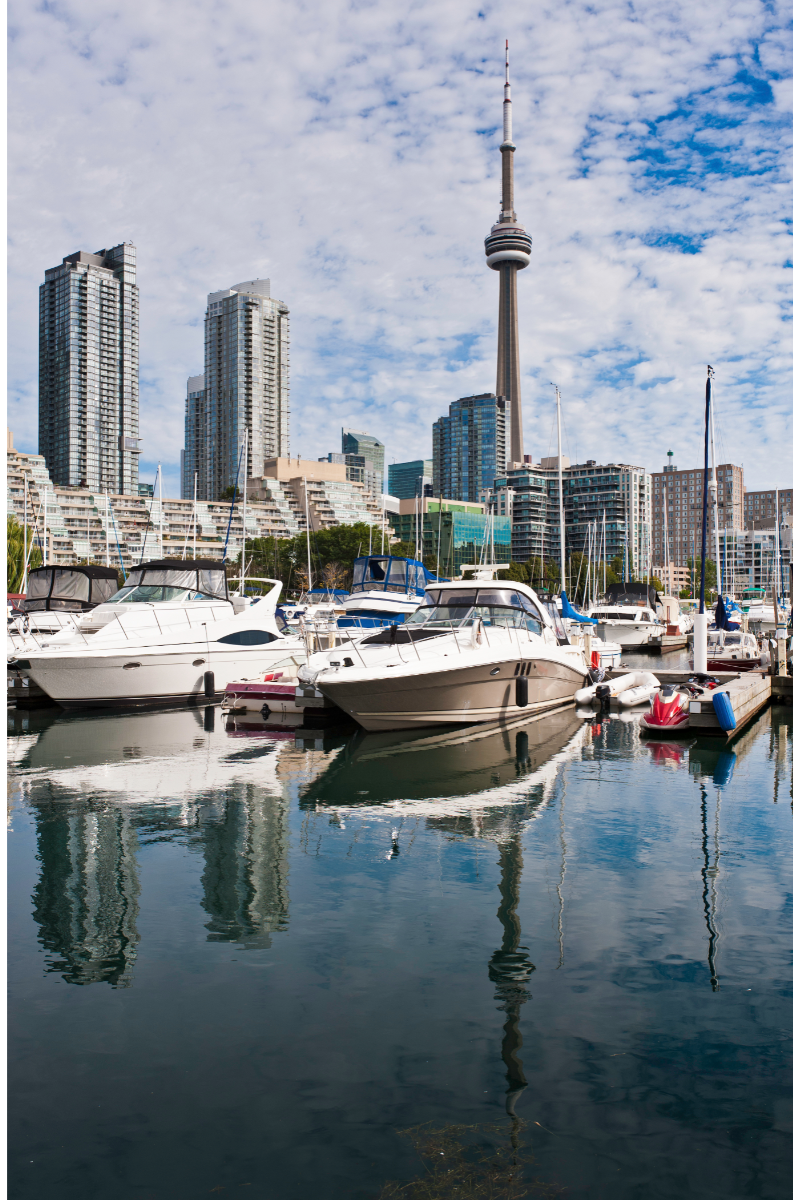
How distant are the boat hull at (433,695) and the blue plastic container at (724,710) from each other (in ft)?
13.5

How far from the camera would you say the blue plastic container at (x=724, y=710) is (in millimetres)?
18656

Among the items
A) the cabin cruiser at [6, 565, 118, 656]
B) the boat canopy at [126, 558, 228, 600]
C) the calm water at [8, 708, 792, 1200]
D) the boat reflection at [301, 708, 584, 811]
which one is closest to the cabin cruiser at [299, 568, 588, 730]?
the boat reflection at [301, 708, 584, 811]

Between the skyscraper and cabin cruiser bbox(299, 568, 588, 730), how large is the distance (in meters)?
151

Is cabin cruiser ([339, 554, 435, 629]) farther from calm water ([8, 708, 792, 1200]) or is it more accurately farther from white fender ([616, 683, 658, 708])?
calm water ([8, 708, 792, 1200])

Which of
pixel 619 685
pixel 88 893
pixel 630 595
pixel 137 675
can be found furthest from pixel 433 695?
pixel 630 595

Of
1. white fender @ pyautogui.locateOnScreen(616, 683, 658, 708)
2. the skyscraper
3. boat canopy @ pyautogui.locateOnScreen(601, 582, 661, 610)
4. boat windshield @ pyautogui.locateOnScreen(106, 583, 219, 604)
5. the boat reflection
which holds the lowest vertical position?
the boat reflection

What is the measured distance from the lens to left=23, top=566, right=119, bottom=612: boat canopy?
29125 mm

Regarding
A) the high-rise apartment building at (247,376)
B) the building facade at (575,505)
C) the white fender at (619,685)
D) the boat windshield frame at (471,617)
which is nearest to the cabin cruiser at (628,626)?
the white fender at (619,685)

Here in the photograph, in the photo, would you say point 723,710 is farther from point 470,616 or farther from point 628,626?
point 628,626

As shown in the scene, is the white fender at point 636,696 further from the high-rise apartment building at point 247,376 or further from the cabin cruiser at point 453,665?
the high-rise apartment building at point 247,376

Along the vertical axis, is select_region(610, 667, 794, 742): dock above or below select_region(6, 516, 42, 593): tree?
below

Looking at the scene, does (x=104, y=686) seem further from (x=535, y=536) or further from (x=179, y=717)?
(x=535, y=536)

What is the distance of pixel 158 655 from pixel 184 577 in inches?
133

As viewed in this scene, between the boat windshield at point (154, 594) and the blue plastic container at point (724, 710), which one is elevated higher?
the boat windshield at point (154, 594)
